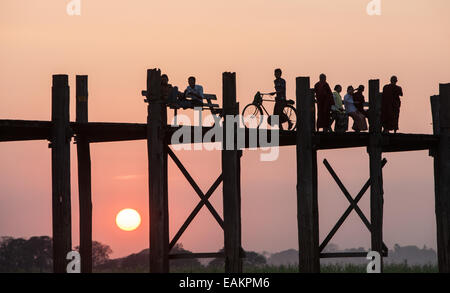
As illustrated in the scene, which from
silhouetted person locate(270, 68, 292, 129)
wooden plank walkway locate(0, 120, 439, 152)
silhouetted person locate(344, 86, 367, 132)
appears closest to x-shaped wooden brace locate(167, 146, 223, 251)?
wooden plank walkway locate(0, 120, 439, 152)

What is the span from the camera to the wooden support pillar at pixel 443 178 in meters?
26.8

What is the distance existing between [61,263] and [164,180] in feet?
10.1

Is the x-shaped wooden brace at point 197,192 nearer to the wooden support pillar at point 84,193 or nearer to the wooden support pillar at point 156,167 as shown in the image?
the wooden support pillar at point 156,167

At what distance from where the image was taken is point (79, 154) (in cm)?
2394

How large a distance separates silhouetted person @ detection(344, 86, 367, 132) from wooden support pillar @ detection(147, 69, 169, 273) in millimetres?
5846

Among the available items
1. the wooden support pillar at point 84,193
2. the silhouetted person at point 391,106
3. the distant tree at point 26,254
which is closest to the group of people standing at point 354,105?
the silhouetted person at point 391,106

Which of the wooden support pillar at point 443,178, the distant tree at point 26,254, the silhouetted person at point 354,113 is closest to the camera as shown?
the silhouetted person at point 354,113

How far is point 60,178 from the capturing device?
67.8ft

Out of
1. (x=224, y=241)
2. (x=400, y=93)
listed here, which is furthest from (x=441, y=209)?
(x=224, y=241)

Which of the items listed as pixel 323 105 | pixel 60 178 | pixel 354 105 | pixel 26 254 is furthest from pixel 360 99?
pixel 26 254

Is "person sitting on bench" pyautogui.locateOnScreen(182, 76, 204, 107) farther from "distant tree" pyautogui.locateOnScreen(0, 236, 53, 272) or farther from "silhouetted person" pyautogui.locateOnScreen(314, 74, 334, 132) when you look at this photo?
"distant tree" pyautogui.locateOnScreen(0, 236, 53, 272)

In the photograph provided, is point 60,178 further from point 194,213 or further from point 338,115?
point 338,115
